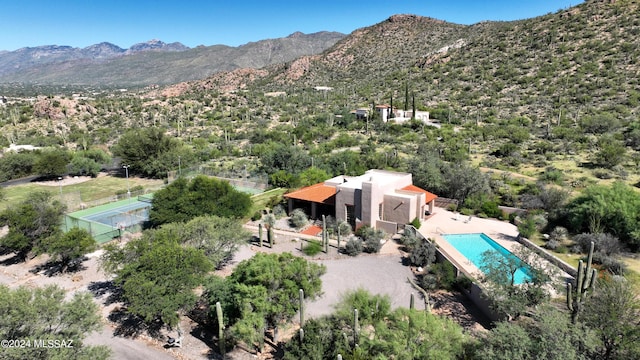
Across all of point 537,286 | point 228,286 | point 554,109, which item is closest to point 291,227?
point 228,286

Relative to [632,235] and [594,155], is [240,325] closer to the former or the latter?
[632,235]

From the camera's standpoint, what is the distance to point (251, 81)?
400 ft

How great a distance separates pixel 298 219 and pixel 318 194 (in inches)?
100

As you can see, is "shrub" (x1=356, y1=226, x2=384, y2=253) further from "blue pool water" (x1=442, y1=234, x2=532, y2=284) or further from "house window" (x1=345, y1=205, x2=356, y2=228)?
"blue pool water" (x1=442, y1=234, x2=532, y2=284)

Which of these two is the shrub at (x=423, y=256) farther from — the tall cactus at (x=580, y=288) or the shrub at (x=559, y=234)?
the shrub at (x=559, y=234)

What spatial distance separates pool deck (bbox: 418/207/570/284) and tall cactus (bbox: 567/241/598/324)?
5.03m

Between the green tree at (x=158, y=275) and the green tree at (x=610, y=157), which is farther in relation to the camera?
the green tree at (x=610, y=157)

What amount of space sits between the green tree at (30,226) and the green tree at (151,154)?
59.5ft

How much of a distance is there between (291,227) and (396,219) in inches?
271

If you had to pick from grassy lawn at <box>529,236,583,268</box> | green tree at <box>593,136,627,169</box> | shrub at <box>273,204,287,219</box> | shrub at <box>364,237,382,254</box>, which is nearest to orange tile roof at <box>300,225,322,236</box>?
shrub at <box>273,204,287,219</box>

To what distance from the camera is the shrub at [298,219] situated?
85.8 feet

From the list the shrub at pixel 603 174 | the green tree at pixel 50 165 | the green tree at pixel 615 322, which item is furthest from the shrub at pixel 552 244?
the green tree at pixel 50 165

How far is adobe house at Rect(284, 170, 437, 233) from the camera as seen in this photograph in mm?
24250

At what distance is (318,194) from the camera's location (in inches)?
1092
